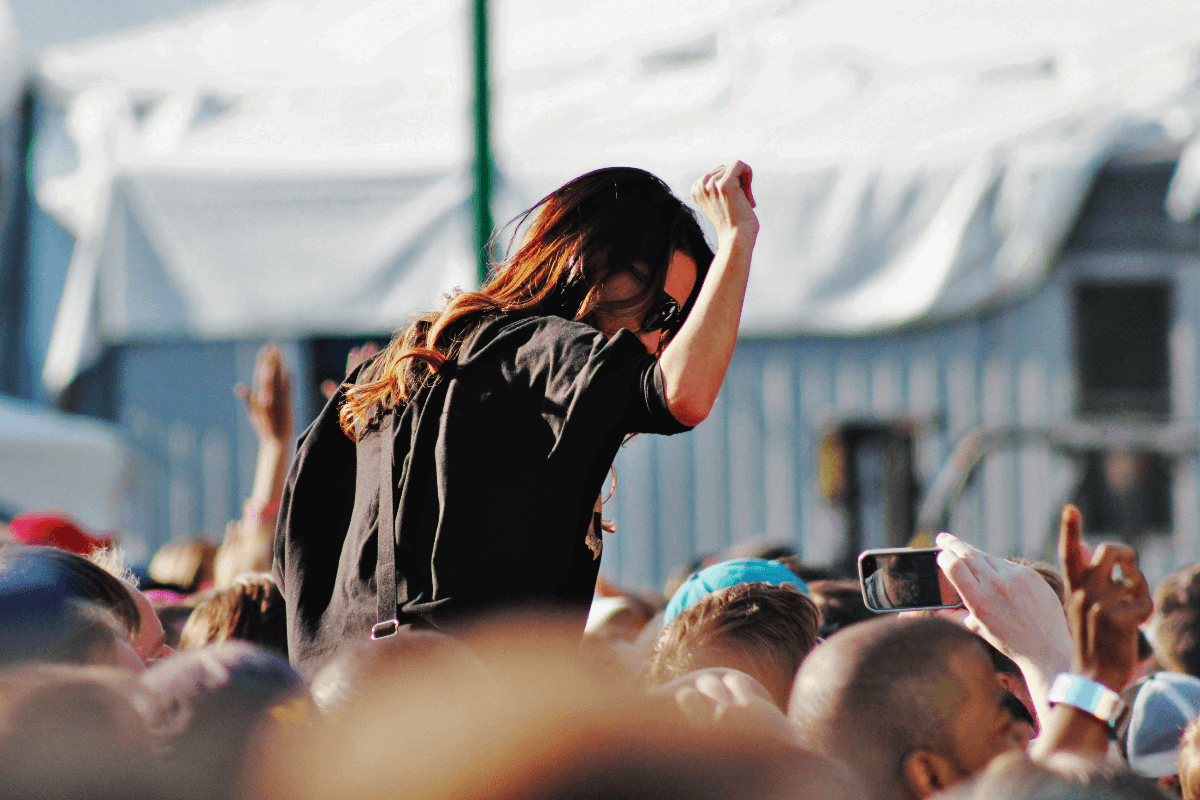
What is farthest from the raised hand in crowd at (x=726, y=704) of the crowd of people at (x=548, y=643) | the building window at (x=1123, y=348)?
the building window at (x=1123, y=348)

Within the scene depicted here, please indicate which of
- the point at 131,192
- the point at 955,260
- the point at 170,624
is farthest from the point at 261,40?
the point at 170,624

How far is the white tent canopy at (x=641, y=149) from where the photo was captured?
330 inches

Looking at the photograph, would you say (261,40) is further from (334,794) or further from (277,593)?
(334,794)

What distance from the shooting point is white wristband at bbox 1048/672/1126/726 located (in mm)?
1576

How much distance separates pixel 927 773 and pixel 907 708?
73 millimetres

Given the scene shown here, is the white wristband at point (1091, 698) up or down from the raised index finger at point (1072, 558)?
down

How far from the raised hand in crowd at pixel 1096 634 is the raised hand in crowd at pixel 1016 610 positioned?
206 millimetres

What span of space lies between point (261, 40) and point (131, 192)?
3082 millimetres

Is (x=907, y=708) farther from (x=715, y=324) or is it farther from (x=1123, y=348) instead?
(x=1123, y=348)

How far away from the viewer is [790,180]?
28.1ft

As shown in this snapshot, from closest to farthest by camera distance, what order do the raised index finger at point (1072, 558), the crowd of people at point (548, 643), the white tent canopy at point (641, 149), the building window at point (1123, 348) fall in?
the crowd of people at point (548, 643) → the raised index finger at point (1072, 558) → the white tent canopy at point (641, 149) → the building window at point (1123, 348)

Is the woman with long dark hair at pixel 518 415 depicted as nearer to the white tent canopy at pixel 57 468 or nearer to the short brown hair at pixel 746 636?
the short brown hair at pixel 746 636

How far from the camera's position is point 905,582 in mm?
2203

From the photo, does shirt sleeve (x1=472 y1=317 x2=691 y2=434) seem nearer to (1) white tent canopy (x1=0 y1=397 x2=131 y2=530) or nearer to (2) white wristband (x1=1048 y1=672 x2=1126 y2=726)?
(2) white wristband (x1=1048 y1=672 x2=1126 y2=726)
